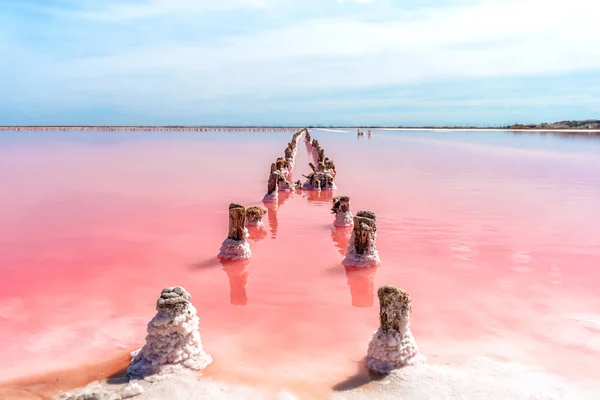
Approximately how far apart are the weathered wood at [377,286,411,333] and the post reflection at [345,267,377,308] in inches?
90.1

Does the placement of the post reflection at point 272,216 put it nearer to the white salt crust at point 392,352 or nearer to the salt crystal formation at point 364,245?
the salt crystal formation at point 364,245

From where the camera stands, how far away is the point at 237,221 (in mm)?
10148

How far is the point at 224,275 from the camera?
938 cm

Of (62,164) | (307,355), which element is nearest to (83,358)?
(307,355)

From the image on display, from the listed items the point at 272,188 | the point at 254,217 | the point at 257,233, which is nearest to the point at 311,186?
the point at 272,188

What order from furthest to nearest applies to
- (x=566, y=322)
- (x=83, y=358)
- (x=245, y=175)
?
(x=245, y=175)
(x=566, y=322)
(x=83, y=358)

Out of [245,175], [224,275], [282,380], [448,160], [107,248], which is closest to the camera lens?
[282,380]

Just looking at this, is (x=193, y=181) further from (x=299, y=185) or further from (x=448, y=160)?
(x=448, y=160)

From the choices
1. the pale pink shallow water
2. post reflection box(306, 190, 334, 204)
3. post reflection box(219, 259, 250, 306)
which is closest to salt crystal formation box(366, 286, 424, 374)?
the pale pink shallow water

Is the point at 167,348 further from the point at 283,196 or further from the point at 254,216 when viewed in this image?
the point at 283,196

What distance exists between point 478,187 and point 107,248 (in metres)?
15.6

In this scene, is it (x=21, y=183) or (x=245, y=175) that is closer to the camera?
(x=21, y=183)

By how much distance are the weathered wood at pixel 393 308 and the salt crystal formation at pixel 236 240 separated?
4920mm

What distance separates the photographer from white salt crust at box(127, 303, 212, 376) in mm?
5645
